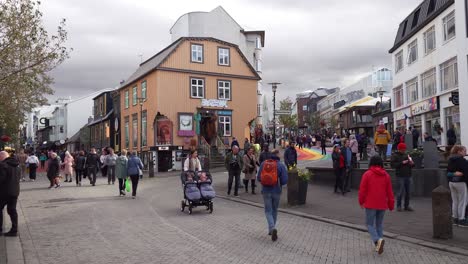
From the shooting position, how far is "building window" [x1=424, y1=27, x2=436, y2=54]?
31.9m

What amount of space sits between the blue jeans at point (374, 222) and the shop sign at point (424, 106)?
25.2m

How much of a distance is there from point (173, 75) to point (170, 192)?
753 inches

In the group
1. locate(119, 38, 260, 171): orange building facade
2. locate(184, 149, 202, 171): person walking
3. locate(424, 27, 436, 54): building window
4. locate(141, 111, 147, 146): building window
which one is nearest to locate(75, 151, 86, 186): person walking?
locate(184, 149, 202, 171): person walking

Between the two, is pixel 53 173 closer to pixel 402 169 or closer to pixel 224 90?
pixel 402 169

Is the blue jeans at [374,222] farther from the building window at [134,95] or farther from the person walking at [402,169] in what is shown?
the building window at [134,95]

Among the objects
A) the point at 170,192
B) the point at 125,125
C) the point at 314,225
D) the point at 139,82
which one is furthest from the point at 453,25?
the point at 125,125

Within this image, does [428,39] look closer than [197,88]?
Yes

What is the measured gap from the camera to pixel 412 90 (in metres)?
37.5

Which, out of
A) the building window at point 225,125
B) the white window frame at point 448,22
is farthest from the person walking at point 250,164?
the building window at point 225,125

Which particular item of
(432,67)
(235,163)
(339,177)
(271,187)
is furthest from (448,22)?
(271,187)

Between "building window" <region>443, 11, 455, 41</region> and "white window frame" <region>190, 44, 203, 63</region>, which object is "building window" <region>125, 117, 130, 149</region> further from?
"building window" <region>443, 11, 455, 41</region>

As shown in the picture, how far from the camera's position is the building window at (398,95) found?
134 ft

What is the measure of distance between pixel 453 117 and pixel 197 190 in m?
20.9

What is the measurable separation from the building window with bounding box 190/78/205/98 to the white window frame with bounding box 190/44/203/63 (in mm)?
1558
